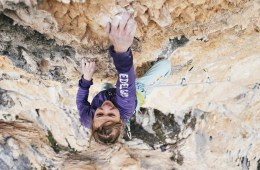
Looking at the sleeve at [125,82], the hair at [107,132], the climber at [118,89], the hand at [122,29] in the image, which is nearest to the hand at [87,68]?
the climber at [118,89]

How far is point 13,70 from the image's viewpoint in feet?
8.76

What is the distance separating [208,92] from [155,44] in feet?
4.49

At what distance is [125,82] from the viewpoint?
1.87 metres

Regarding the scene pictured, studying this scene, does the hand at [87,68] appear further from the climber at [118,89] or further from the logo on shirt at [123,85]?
the logo on shirt at [123,85]

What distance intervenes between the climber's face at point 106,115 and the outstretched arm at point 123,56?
0.26 feet

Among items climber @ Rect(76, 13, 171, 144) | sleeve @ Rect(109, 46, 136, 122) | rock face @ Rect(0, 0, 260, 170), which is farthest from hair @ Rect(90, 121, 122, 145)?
rock face @ Rect(0, 0, 260, 170)

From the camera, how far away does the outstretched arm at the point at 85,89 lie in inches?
86.6

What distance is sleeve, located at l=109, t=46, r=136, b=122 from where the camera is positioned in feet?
5.55

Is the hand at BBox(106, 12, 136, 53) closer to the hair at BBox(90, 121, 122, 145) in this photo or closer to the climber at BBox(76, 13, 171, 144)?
the climber at BBox(76, 13, 171, 144)

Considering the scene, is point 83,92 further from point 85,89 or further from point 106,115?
point 106,115

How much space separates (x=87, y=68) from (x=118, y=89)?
335 millimetres

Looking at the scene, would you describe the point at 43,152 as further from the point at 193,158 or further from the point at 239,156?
the point at 239,156

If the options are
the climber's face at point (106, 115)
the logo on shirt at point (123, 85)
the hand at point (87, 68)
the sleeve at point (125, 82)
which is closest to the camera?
the sleeve at point (125, 82)

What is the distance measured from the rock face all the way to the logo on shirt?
0.32 metres
